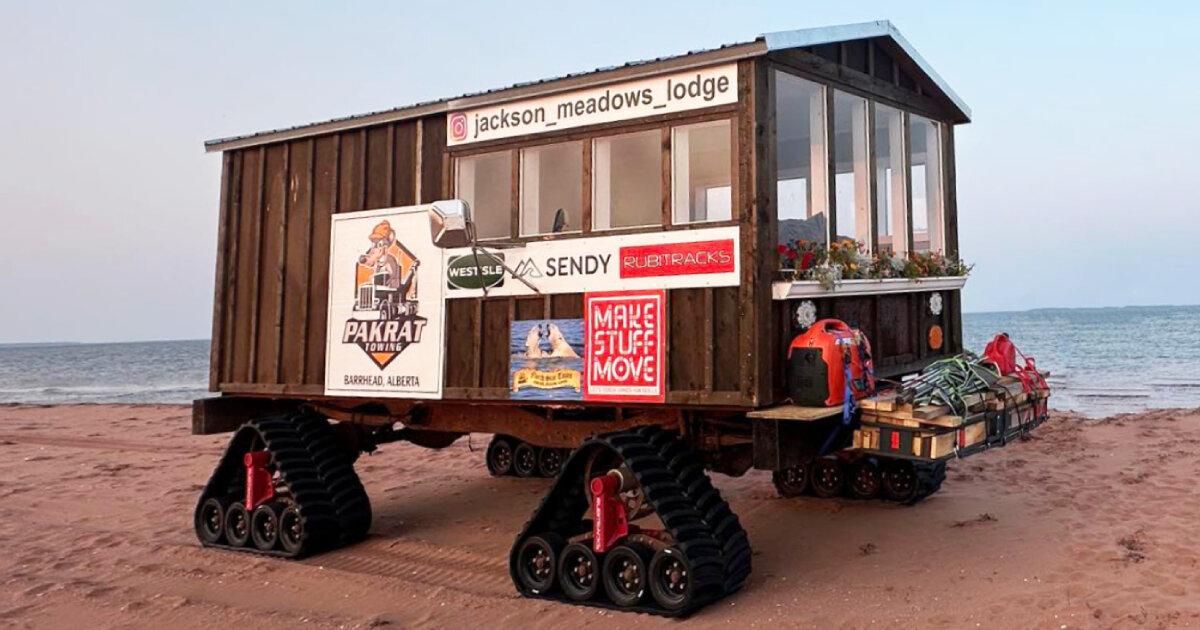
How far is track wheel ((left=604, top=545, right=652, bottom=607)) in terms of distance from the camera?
21.6ft

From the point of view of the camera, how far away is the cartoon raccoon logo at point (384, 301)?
28.6 ft

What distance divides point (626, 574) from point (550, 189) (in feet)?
11.9

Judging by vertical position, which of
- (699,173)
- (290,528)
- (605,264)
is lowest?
(290,528)

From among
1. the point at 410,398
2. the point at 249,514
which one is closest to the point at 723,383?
the point at 410,398

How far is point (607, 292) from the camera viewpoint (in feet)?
24.5

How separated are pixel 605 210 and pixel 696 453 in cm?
233

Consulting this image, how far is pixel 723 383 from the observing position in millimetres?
6887

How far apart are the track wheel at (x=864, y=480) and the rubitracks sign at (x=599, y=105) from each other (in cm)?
515

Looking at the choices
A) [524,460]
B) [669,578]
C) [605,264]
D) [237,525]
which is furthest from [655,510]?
[524,460]

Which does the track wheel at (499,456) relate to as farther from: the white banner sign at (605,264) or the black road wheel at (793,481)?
the white banner sign at (605,264)

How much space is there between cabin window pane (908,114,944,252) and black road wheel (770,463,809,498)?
3014 millimetres

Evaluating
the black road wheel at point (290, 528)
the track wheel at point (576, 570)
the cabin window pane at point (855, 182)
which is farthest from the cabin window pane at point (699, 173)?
the black road wheel at point (290, 528)

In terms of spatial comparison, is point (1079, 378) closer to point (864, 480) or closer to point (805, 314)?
point (864, 480)

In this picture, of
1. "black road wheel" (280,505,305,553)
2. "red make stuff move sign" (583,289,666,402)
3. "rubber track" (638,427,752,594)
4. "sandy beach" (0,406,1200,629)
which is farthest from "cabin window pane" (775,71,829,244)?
"black road wheel" (280,505,305,553)
